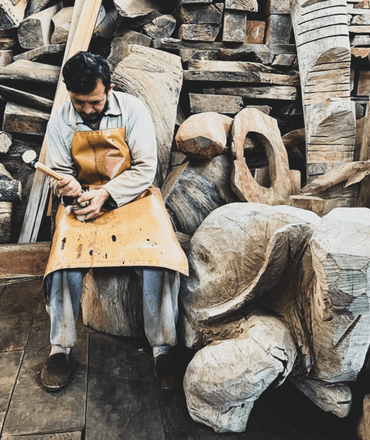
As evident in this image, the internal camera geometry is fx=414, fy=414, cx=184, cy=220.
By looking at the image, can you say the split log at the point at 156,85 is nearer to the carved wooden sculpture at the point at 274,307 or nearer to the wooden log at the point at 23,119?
the wooden log at the point at 23,119

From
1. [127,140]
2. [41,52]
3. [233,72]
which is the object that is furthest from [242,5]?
[127,140]

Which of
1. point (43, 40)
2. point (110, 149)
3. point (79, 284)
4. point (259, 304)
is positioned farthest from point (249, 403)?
point (43, 40)

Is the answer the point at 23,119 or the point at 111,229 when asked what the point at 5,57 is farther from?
the point at 111,229

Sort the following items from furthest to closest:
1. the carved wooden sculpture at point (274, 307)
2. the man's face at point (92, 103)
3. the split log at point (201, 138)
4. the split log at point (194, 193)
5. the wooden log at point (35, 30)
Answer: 1. the wooden log at point (35, 30)
2. the split log at point (194, 193)
3. the split log at point (201, 138)
4. the man's face at point (92, 103)
5. the carved wooden sculpture at point (274, 307)

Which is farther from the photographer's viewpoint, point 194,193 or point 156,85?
point 156,85

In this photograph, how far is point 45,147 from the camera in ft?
11.7

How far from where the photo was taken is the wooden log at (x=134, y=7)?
353 cm

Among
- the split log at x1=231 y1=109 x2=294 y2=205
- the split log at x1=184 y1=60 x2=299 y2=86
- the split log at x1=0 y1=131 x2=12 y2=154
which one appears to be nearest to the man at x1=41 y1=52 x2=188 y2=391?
the split log at x1=231 y1=109 x2=294 y2=205

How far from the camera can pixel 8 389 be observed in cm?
224

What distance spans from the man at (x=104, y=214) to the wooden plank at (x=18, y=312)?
1.34 feet

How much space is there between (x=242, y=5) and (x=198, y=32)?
0.45 m

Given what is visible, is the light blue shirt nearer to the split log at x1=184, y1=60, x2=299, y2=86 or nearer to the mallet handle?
the mallet handle

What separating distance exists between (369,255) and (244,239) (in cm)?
86

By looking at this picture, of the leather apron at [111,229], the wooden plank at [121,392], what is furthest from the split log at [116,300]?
the leather apron at [111,229]
